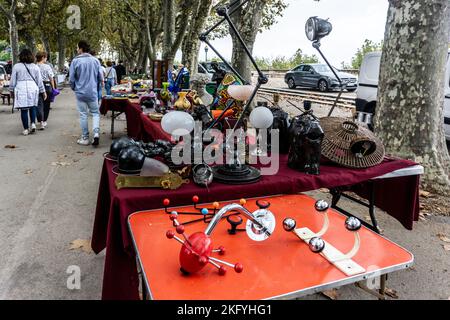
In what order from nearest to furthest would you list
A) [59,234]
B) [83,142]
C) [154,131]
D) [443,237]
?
1. [59,234]
2. [443,237]
3. [154,131]
4. [83,142]

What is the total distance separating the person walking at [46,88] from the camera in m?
8.21

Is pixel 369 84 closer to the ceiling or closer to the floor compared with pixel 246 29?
closer to the floor

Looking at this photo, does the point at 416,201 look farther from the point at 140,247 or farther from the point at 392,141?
the point at 140,247

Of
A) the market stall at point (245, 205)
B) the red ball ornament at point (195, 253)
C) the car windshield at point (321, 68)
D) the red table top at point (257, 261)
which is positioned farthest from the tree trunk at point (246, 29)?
the car windshield at point (321, 68)

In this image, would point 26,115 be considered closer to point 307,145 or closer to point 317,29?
point 317,29

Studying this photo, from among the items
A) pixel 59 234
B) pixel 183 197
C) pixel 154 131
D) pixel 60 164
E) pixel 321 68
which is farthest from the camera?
pixel 321 68

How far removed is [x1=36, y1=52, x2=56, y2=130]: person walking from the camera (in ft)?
26.9

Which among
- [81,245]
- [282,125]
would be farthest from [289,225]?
[81,245]

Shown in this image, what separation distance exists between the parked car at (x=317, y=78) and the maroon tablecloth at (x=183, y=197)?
1629 cm

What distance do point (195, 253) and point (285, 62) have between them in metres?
33.2

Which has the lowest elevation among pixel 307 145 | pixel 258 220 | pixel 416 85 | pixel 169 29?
pixel 258 220

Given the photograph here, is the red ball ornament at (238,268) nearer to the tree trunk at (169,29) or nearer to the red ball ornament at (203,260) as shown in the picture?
the red ball ornament at (203,260)

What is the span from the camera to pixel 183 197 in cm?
201
